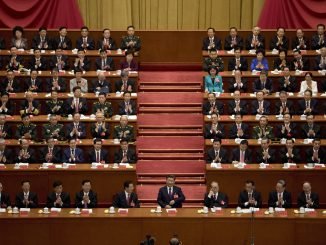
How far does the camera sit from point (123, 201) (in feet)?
38.1

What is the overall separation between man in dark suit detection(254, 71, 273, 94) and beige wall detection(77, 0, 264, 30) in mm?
2895

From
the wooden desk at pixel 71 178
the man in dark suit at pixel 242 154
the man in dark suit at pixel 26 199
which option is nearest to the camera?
the man in dark suit at pixel 26 199

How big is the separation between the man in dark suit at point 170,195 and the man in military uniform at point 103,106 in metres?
2.20

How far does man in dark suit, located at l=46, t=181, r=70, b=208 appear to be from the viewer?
37.7ft

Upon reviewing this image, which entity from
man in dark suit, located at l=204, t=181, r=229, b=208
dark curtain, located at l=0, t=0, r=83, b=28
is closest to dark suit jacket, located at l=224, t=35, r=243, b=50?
dark curtain, located at l=0, t=0, r=83, b=28

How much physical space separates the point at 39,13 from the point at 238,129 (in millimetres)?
5209

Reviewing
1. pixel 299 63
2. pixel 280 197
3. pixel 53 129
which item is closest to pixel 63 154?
pixel 53 129

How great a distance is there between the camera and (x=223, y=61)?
14.9m

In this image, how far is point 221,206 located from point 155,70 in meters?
4.78

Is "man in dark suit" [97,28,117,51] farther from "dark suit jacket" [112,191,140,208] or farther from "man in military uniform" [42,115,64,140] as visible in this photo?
"dark suit jacket" [112,191,140,208]

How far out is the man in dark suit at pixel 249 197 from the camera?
1148 centimetres

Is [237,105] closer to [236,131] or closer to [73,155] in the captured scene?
[236,131]

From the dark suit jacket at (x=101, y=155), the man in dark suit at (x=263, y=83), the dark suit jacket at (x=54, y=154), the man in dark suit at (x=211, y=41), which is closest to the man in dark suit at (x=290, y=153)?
the man in dark suit at (x=263, y=83)

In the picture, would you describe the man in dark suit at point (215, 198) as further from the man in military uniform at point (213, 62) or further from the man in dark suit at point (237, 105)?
the man in military uniform at point (213, 62)
